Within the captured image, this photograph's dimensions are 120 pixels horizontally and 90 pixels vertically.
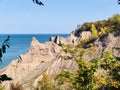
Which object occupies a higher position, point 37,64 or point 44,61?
point 44,61

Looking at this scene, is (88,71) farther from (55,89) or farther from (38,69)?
(38,69)

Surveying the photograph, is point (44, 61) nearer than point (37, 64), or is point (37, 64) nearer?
point (37, 64)

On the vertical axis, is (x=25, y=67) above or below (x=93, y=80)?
below

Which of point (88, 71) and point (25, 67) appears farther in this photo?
point (25, 67)

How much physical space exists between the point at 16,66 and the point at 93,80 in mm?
69549

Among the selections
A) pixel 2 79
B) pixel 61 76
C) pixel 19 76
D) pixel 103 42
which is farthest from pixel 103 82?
pixel 103 42

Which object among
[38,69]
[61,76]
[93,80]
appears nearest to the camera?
[93,80]

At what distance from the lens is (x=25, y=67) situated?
102 metres

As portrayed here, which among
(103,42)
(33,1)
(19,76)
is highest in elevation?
(33,1)

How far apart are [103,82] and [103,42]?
236 feet

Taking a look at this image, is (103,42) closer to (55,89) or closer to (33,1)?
(55,89)

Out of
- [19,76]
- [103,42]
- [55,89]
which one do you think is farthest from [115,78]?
[103,42]

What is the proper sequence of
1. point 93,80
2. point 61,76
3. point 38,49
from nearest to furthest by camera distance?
1. point 93,80
2. point 61,76
3. point 38,49

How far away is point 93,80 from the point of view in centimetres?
3178
